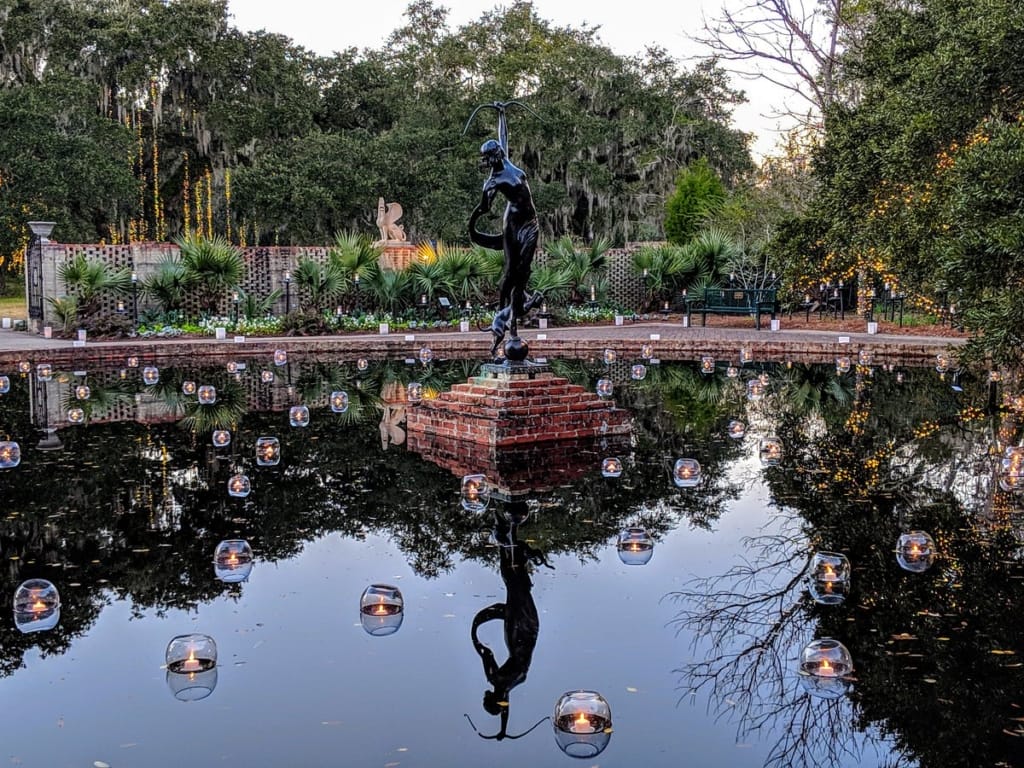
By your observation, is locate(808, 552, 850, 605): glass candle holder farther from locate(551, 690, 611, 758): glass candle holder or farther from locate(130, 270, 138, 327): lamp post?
locate(130, 270, 138, 327): lamp post

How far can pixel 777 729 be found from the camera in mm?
2994

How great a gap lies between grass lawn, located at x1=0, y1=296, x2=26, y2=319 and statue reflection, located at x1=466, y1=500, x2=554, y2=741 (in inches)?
886

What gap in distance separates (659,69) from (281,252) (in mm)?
18465

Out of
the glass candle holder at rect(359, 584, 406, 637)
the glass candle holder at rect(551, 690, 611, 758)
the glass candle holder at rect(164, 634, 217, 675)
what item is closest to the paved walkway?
the glass candle holder at rect(359, 584, 406, 637)

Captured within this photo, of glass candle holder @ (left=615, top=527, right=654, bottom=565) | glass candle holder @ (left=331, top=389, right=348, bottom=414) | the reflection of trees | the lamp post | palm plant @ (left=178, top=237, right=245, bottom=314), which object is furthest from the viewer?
palm plant @ (left=178, top=237, right=245, bottom=314)

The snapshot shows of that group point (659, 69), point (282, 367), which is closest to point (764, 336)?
point (282, 367)

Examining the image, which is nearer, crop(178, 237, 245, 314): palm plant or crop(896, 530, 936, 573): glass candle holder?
crop(896, 530, 936, 573): glass candle holder

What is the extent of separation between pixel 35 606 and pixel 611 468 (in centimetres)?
389

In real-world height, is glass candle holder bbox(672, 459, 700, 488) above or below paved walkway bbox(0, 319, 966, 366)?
below

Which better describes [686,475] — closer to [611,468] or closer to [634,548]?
[611,468]

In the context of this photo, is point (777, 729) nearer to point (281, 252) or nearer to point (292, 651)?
point (292, 651)

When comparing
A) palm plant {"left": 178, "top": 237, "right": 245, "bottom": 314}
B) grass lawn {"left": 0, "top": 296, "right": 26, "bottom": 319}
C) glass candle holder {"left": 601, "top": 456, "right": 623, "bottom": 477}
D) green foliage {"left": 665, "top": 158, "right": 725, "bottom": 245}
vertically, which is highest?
green foliage {"left": 665, "top": 158, "right": 725, "bottom": 245}

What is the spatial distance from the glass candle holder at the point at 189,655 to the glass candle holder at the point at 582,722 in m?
1.33

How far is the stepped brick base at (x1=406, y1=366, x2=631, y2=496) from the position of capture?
7305 millimetres
